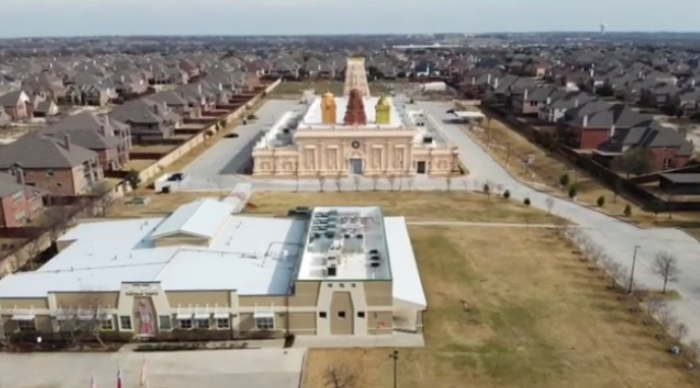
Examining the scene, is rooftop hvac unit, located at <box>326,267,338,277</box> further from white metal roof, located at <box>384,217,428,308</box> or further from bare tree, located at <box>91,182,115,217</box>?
bare tree, located at <box>91,182,115,217</box>

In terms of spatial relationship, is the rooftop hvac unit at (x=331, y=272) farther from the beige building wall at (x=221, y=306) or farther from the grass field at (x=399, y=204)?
the grass field at (x=399, y=204)

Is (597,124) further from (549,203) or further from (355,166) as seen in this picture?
(355,166)

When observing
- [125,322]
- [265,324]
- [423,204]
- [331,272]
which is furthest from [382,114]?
[125,322]

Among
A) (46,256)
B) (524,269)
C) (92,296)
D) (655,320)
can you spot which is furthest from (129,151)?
(655,320)

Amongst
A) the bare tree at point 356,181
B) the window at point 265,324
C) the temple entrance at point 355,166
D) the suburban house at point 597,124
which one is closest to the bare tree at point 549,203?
the bare tree at point 356,181

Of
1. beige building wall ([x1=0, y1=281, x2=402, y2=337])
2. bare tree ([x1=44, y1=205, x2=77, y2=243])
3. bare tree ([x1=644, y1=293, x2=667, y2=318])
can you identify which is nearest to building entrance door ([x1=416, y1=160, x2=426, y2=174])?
bare tree ([x1=44, y1=205, x2=77, y2=243])
